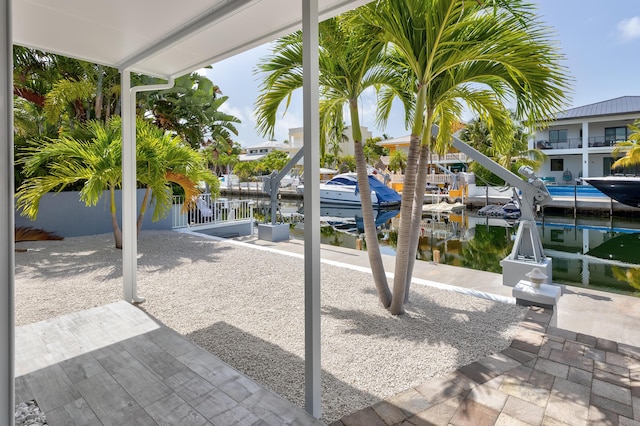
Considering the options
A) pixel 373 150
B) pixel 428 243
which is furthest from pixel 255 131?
pixel 373 150

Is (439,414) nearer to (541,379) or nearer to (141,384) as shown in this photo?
(541,379)

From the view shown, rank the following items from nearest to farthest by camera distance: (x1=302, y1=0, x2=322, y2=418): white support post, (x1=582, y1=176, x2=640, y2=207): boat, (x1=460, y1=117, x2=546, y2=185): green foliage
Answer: (x1=302, y1=0, x2=322, y2=418): white support post
(x1=582, y1=176, x2=640, y2=207): boat
(x1=460, y1=117, x2=546, y2=185): green foliage

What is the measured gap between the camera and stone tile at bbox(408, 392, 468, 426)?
200 centimetres

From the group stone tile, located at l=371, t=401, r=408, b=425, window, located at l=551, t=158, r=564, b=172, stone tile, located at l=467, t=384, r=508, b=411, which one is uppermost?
window, located at l=551, t=158, r=564, b=172

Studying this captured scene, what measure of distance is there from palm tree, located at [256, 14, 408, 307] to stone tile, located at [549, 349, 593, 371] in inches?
61.5

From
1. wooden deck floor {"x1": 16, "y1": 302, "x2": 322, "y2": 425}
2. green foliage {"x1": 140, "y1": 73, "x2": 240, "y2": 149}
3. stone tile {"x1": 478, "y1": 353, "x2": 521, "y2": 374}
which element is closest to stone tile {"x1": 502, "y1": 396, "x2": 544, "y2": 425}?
stone tile {"x1": 478, "y1": 353, "x2": 521, "y2": 374}

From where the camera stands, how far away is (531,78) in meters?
3.13

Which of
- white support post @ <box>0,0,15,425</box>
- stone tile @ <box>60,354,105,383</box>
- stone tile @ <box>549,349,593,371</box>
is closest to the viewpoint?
white support post @ <box>0,0,15,425</box>

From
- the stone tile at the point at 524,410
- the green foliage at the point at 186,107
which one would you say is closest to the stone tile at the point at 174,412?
the stone tile at the point at 524,410

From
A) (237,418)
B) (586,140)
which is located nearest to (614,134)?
(586,140)

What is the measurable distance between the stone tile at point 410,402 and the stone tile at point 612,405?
103 centimetres

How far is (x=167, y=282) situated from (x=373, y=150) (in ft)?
110

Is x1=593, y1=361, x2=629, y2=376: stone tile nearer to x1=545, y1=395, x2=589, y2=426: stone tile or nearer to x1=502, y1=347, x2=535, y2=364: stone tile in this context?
x1=502, y1=347, x2=535, y2=364: stone tile

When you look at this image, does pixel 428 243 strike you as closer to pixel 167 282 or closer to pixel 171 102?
pixel 167 282
